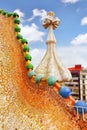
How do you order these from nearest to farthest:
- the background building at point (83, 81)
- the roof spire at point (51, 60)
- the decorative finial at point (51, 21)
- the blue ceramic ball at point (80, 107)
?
the blue ceramic ball at point (80, 107) < the roof spire at point (51, 60) < the decorative finial at point (51, 21) < the background building at point (83, 81)

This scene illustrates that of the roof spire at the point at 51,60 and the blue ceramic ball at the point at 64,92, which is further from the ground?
the roof spire at the point at 51,60

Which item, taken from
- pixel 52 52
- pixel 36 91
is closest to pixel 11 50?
pixel 36 91

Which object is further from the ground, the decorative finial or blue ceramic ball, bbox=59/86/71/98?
the decorative finial

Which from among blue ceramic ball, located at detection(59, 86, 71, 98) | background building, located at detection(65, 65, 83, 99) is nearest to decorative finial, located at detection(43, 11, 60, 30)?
blue ceramic ball, located at detection(59, 86, 71, 98)

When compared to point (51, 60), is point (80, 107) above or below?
below

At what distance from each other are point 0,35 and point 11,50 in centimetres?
25

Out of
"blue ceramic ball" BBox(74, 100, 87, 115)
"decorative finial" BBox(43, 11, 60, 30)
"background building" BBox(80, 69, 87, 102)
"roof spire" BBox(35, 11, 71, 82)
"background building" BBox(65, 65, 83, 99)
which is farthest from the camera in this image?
"background building" BBox(80, 69, 87, 102)

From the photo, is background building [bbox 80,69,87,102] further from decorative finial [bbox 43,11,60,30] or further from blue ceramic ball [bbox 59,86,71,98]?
blue ceramic ball [bbox 59,86,71,98]

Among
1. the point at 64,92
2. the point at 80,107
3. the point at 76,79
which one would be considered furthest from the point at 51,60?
the point at 76,79

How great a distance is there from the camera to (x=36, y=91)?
A: 3162 millimetres

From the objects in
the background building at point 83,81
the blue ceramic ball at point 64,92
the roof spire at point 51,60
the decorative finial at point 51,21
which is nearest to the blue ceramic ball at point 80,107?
the blue ceramic ball at point 64,92

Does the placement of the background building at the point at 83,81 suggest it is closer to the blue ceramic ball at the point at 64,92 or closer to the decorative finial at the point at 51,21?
the decorative finial at the point at 51,21

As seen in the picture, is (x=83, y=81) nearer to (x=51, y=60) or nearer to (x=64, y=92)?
(x=51, y=60)

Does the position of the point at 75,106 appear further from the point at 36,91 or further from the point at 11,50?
the point at 11,50
